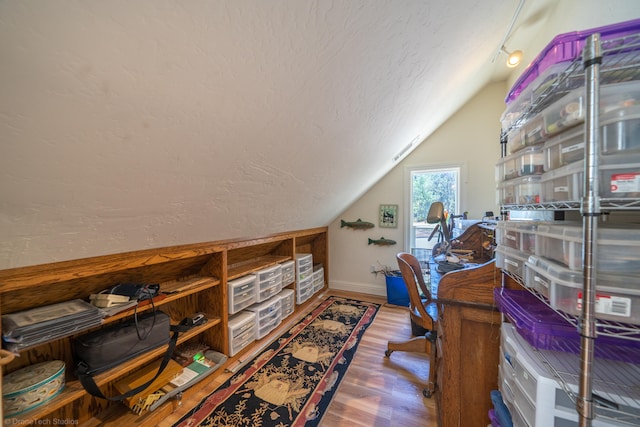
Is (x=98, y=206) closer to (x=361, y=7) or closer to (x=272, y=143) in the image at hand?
(x=272, y=143)

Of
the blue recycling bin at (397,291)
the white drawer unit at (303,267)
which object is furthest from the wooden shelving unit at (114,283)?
the blue recycling bin at (397,291)

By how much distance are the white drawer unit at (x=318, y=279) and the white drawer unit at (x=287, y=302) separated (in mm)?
569

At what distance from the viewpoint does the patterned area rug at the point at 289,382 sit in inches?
54.2

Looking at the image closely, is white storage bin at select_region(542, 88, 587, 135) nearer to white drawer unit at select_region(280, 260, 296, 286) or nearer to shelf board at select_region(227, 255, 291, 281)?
shelf board at select_region(227, 255, 291, 281)

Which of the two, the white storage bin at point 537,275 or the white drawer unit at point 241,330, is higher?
the white storage bin at point 537,275

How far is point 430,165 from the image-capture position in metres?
3.01

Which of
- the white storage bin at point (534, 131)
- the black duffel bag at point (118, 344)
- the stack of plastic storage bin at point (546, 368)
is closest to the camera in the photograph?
the stack of plastic storage bin at point (546, 368)

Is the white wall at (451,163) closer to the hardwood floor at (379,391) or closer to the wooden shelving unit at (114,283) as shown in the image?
the hardwood floor at (379,391)

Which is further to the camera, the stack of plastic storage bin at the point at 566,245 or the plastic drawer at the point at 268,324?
the plastic drawer at the point at 268,324

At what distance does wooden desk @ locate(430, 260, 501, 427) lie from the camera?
1086 millimetres

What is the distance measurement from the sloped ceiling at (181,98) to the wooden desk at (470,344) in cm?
111

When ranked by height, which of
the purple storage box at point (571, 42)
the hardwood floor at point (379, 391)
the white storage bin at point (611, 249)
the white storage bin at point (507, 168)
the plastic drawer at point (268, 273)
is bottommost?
the hardwood floor at point (379, 391)

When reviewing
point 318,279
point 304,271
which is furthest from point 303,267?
point 318,279

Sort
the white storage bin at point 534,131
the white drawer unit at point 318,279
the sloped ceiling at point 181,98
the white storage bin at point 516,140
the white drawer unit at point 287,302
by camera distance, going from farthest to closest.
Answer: the white drawer unit at point 318,279 → the white drawer unit at point 287,302 → the white storage bin at point 516,140 → the white storage bin at point 534,131 → the sloped ceiling at point 181,98
